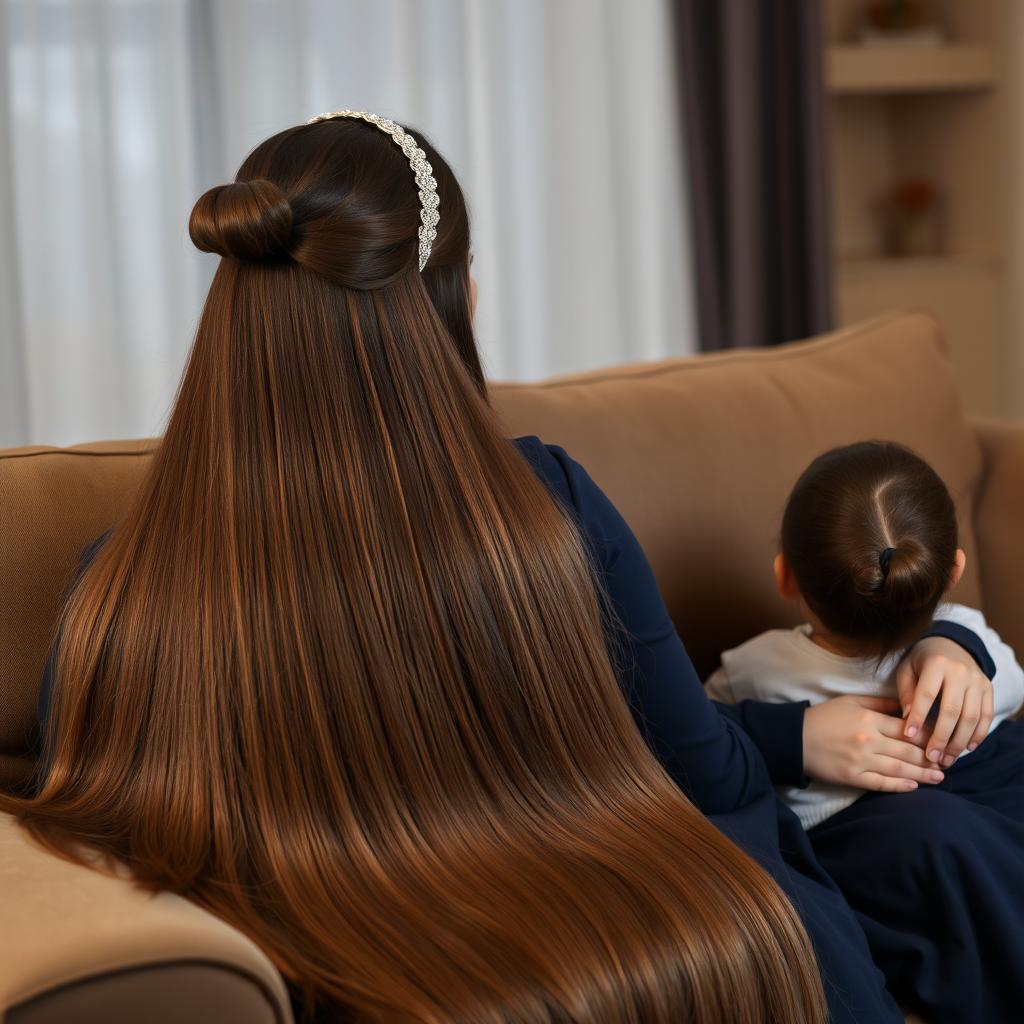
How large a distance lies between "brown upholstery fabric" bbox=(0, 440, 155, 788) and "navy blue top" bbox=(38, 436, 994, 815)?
7 centimetres

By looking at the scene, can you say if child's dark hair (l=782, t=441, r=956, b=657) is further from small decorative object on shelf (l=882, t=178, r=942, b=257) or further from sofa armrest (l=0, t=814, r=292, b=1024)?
small decorative object on shelf (l=882, t=178, r=942, b=257)

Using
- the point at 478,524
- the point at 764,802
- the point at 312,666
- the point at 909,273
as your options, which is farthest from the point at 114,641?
the point at 909,273

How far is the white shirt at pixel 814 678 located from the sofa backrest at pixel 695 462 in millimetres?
146

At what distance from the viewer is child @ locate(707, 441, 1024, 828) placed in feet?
3.92

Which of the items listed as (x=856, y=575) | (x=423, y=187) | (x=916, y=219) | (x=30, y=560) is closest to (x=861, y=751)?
(x=856, y=575)

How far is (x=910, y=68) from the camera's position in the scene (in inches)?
128

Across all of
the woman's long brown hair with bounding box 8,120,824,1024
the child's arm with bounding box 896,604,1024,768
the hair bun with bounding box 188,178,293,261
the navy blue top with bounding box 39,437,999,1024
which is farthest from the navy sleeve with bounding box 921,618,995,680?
the hair bun with bounding box 188,178,293,261

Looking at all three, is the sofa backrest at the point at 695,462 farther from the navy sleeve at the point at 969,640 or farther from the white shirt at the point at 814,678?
the navy sleeve at the point at 969,640

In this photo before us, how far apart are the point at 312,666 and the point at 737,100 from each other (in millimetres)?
2289

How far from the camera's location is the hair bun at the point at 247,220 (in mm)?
930

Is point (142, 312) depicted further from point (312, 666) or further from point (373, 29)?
point (312, 666)

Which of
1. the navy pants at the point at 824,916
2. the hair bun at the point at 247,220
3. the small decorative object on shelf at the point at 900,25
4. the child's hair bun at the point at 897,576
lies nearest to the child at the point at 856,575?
the child's hair bun at the point at 897,576

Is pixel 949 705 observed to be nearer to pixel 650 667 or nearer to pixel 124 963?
pixel 650 667

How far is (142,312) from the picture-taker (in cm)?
246
